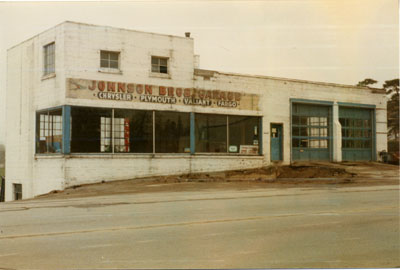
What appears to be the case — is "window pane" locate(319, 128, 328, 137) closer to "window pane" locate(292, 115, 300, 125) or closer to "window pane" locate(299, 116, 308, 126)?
"window pane" locate(299, 116, 308, 126)

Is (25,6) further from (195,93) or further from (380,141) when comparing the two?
(380,141)

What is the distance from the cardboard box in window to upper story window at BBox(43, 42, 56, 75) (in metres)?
10.3

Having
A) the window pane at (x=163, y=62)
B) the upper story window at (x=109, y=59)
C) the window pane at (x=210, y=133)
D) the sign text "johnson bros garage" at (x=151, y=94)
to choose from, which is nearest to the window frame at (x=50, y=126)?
the sign text "johnson bros garage" at (x=151, y=94)

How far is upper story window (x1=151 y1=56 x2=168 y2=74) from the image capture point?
Result: 23578 mm

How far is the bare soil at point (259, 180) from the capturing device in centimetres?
1889

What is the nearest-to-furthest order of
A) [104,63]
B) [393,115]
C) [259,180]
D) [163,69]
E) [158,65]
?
1. [104,63]
2. [259,180]
3. [158,65]
4. [163,69]
5. [393,115]

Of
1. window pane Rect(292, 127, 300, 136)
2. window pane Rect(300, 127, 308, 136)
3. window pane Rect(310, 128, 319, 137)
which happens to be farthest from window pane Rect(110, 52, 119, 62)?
window pane Rect(310, 128, 319, 137)

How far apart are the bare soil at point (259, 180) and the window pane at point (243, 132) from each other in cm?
150

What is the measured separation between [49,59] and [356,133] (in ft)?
62.9

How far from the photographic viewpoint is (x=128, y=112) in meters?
22.5

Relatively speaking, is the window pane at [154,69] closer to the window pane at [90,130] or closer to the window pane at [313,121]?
the window pane at [90,130]

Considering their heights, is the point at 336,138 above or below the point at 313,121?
below

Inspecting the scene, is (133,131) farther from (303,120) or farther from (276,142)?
(303,120)

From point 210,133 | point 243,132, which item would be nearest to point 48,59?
point 210,133
